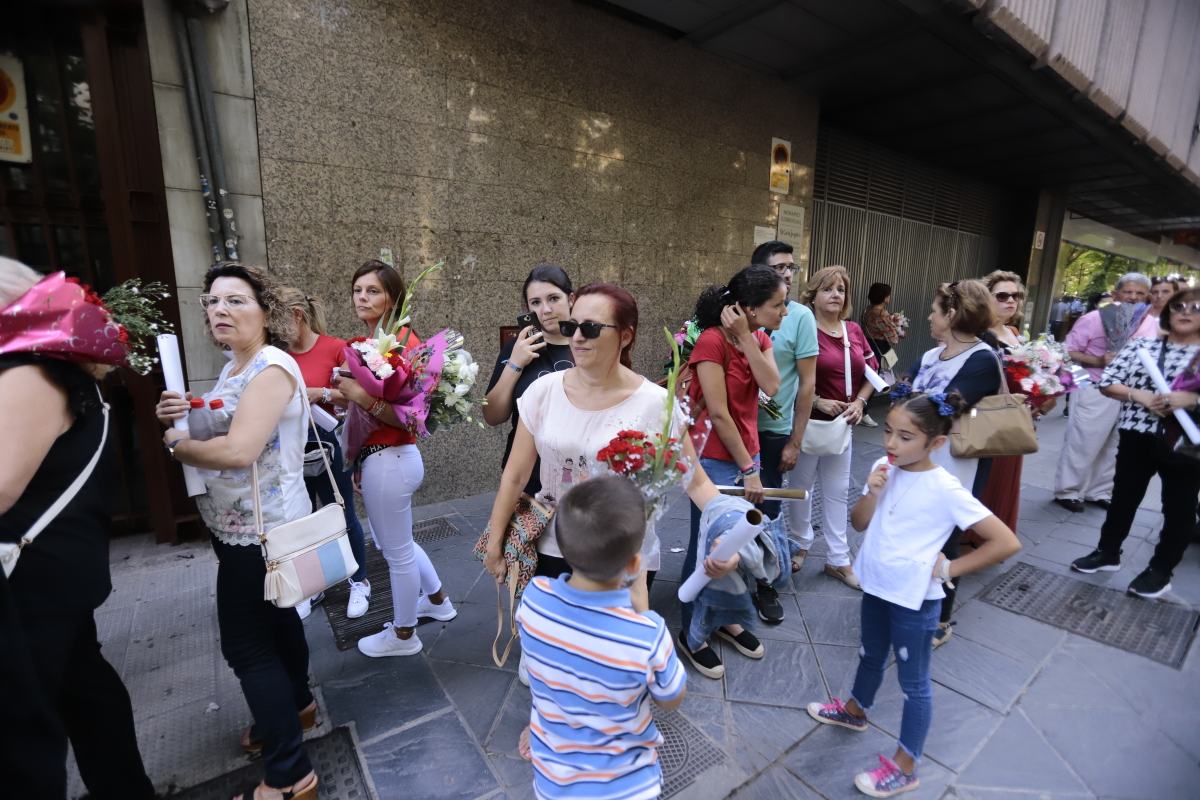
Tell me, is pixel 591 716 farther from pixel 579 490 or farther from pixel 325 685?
pixel 325 685

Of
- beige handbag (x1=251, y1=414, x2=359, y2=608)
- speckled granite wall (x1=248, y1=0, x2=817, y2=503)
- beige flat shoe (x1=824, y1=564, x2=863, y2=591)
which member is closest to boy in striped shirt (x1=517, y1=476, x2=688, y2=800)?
beige handbag (x1=251, y1=414, x2=359, y2=608)

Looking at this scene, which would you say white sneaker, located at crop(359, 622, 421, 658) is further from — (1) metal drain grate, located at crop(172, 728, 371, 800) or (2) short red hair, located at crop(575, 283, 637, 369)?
(2) short red hair, located at crop(575, 283, 637, 369)

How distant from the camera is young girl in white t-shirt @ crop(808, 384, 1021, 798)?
6.98 ft

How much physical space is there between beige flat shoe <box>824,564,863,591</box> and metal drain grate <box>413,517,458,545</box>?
2.96 m

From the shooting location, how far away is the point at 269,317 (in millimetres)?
2166

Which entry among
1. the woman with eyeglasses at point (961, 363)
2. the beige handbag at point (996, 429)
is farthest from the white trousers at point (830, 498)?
the beige handbag at point (996, 429)

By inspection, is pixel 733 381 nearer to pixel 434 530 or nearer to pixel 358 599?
pixel 358 599

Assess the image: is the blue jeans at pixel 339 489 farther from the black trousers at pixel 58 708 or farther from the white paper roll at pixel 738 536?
the white paper roll at pixel 738 536

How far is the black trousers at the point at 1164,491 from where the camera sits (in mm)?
3568

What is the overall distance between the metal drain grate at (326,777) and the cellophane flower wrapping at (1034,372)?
4.12m

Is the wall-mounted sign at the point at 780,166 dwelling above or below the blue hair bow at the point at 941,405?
above

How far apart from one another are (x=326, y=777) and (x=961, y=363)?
3.71m

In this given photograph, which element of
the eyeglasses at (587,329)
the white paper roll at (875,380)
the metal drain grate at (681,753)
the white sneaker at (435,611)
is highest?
the eyeglasses at (587,329)

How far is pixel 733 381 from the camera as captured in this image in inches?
115
